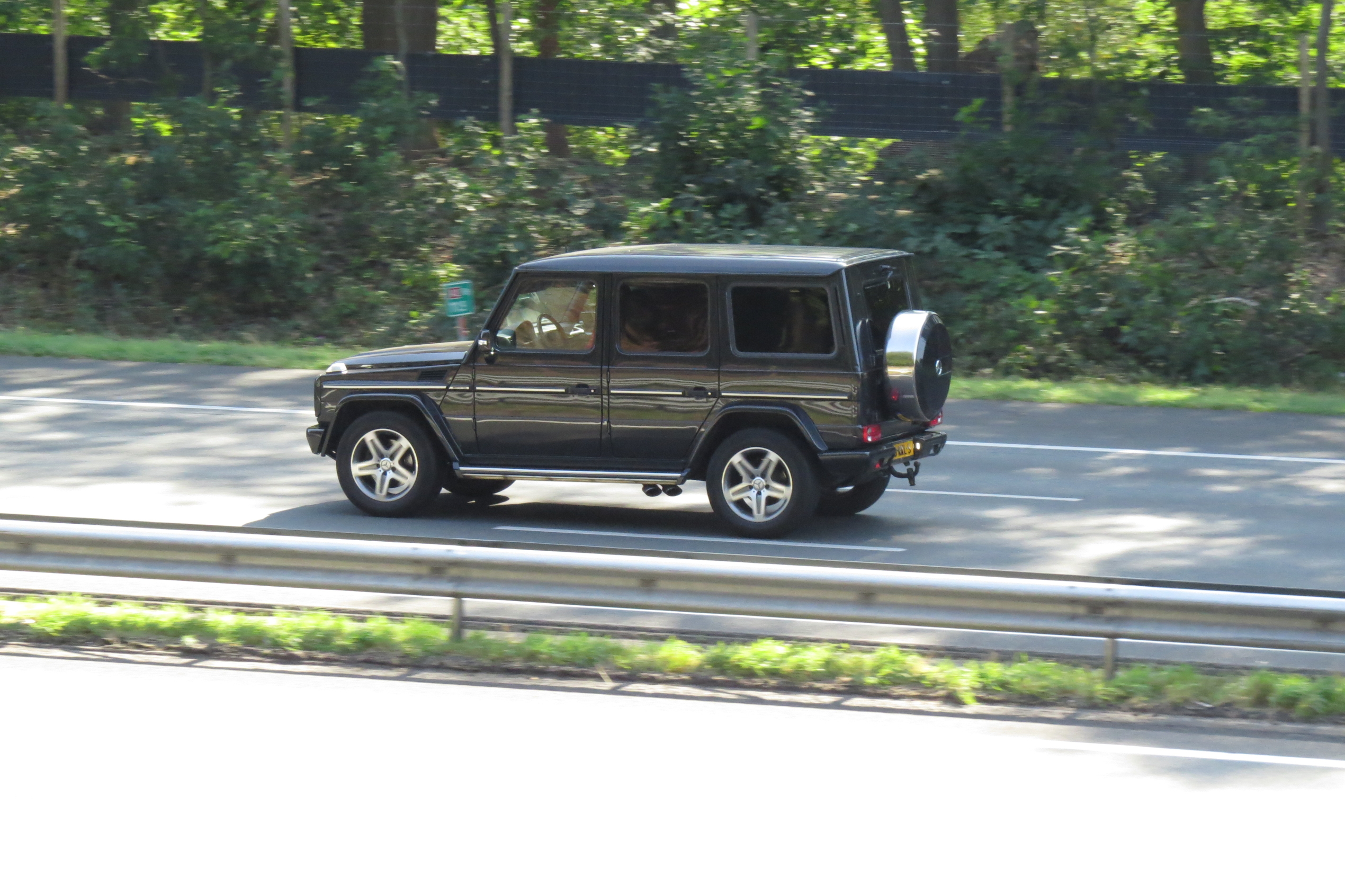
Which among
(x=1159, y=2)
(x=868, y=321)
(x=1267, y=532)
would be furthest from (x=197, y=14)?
(x=1267, y=532)

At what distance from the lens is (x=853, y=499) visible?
37.2 feet

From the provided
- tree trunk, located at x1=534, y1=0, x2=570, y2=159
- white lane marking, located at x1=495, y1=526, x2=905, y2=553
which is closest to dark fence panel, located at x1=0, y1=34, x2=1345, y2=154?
tree trunk, located at x1=534, y1=0, x2=570, y2=159

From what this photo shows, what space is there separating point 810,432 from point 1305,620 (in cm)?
393

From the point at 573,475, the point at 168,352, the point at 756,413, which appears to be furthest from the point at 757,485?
the point at 168,352

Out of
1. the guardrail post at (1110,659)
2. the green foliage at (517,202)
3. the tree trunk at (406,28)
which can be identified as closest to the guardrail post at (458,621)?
the guardrail post at (1110,659)

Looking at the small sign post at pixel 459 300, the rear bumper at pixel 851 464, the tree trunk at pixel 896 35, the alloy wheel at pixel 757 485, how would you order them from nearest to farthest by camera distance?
the rear bumper at pixel 851 464 → the alloy wheel at pixel 757 485 → the small sign post at pixel 459 300 → the tree trunk at pixel 896 35

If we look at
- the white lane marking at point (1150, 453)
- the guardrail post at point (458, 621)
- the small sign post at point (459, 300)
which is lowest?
the guardrail post at point (458, 621)

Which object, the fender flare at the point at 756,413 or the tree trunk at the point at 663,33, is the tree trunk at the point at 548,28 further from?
the fender flare at the point at 756,413

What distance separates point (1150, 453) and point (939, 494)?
2712mm

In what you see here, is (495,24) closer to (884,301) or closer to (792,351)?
(884,301)

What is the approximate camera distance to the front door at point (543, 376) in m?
10.5

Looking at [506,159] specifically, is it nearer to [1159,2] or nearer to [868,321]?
[1159,2]

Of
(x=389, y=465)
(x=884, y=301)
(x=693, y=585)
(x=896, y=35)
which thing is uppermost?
(x=896, y=35)

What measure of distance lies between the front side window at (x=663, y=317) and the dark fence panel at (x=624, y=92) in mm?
13037
